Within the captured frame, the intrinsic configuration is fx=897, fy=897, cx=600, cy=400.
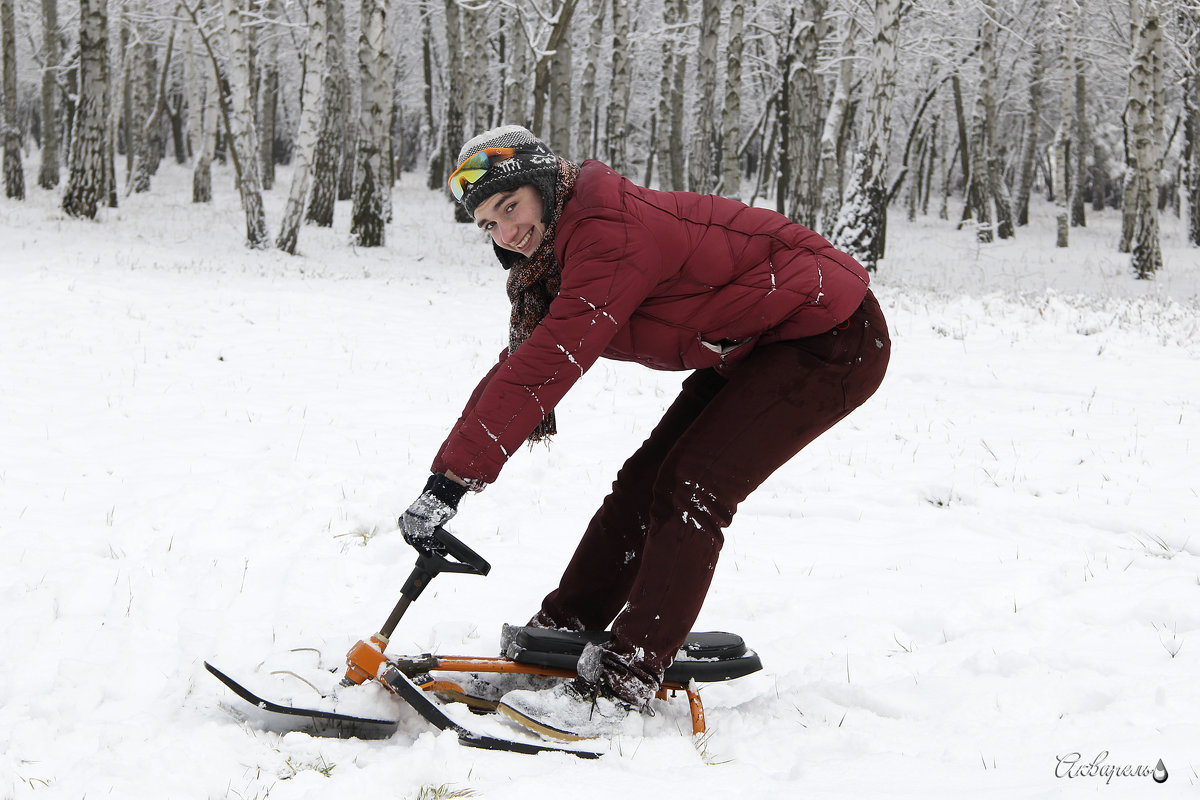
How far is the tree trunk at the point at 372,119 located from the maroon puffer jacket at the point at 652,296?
1380 cm

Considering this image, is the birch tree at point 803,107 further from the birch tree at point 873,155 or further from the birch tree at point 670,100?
the birch tree at point 873,155

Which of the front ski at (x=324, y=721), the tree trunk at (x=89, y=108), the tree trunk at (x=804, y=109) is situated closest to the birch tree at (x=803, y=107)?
the tree trunk at (x=804, y=109)

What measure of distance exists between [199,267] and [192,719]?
10.9m

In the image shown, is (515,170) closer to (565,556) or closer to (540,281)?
(540,281)

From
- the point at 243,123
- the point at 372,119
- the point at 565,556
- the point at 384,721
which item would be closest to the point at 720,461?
the point at 384,721

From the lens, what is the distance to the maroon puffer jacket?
8.31 ft

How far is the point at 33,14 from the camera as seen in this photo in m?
31.4

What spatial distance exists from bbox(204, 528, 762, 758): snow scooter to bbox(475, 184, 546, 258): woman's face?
3.00 ft

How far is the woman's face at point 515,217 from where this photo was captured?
2.68 meters

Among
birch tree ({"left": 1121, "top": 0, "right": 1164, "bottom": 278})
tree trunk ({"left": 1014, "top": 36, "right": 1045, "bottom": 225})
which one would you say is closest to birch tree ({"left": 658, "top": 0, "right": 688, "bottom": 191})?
birch tree ({"left": 1121, "top": 0, "right": 1164, "bottom": 278})

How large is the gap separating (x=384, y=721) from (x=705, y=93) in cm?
1598

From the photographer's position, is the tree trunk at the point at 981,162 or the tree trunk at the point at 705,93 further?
the tree trunk at the point at 981,162

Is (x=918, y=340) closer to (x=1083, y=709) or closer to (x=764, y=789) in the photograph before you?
(x=1083, y=709)

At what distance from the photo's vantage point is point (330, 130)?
19469 mm
